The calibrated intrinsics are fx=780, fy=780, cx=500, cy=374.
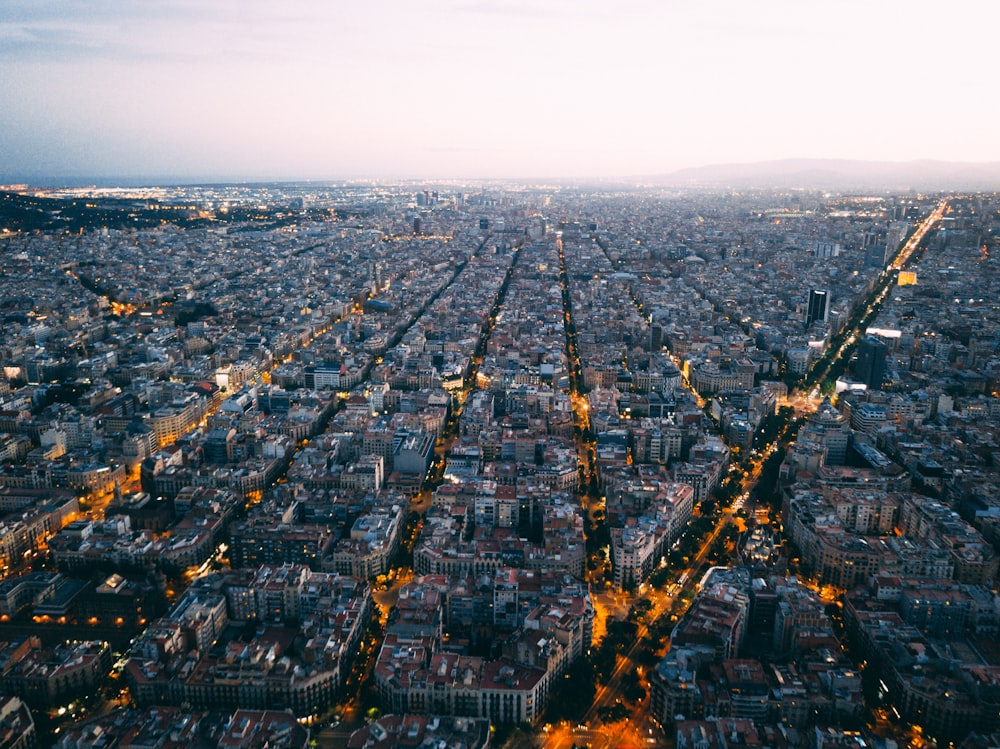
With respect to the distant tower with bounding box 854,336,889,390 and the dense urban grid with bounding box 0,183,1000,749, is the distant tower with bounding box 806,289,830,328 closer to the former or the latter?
the dense urban grid with bounding box 0,183,1000,749

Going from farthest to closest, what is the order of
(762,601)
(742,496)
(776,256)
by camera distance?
1. (776,256)
2. (742,496)
3. (762,601)

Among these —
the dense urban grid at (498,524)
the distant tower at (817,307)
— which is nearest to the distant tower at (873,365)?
the dense urban grid at (498,524)

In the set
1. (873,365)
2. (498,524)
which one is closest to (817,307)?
(873,365)

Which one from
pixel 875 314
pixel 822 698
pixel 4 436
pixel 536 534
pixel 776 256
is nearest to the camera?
pixel 822 698

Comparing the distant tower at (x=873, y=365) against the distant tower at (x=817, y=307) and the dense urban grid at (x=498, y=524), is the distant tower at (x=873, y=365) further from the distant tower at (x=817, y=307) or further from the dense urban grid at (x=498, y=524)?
the distant tower at (x=817, y=307)

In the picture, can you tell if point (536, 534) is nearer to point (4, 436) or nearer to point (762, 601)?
point (762, 601)

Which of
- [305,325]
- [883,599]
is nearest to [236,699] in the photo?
[883,599]

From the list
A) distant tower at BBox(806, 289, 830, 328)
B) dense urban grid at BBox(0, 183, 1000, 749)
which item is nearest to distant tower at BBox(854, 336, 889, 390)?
dense urban grid at BBox(0, 183, 1000, 749)
